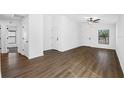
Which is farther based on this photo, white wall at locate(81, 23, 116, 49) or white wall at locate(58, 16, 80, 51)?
white wall at locate(81, 23, 116, 49)

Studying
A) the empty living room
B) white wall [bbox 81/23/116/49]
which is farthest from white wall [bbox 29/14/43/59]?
white wall [bbox 81/23/116/49]

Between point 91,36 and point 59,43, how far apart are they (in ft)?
14.1

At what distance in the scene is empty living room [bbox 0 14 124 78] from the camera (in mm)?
3346

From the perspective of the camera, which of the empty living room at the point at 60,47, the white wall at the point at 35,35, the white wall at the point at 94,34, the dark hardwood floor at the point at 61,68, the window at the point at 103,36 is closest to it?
the dark hardwood floor at the point at 61,68

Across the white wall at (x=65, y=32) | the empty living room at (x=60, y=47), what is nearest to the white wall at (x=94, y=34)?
the empty living room at (x=60, y=47)

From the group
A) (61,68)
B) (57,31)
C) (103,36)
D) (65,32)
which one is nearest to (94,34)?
(103,36)

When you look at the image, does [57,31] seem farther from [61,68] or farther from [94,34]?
→ [94,34]

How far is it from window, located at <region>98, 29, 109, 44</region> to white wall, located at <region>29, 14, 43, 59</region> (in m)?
5.99

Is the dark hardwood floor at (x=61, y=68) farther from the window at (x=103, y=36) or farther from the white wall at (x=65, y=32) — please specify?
the window at (x=103, y=36)

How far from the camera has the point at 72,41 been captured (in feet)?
26.9

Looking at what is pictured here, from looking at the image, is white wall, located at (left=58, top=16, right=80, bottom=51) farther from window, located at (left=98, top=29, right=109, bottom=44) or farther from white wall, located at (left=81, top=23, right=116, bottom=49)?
window, located at (left=98, top=29, right=109, bottom=44)

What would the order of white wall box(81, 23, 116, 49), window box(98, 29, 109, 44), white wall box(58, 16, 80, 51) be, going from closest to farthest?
1. white wall box(58, 16, 80, 51)
2. white wall box(81, 23, 116, 49)
3. window box(98, 29, 109, 44)

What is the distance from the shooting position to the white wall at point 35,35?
4.89 m
